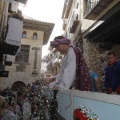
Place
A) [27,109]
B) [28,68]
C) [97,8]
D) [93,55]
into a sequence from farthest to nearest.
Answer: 1. [28,68]
2. [93,55]
3. [97,8]
4. [27,109]

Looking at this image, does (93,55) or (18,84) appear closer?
(93,55)

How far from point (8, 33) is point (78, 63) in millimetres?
7183

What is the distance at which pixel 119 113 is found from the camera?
4.55 feet

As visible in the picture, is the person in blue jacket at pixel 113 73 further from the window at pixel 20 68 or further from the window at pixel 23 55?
the window at pixel 23 55

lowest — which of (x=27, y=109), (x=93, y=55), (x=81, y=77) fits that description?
(x=27, y=109)

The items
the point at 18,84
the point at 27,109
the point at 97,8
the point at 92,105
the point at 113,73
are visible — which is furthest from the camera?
the point at 18,84

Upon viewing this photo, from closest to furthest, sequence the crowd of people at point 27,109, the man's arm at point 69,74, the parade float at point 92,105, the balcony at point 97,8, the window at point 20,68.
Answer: the parade float at point 92,105
the man's arm at point 69,74
the crowd of people at point 27,109
the balcony at point 97,8
the window at point 20,68

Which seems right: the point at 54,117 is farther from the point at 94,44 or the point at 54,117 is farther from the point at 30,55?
the point at 30,55

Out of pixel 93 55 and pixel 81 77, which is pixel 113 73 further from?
pixel 93 55

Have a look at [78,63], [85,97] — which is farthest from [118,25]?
[85,97]

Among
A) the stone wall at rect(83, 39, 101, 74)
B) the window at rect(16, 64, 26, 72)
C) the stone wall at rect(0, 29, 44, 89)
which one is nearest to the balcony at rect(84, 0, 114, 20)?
the stone wall at rect(83, 39, 101, 74)

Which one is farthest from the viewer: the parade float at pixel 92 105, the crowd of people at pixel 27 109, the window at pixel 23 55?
the window at pixel 23 55

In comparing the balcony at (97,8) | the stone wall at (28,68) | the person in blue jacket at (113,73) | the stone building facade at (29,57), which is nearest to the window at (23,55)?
the stone building facade at (29,57)

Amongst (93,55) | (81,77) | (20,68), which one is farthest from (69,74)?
(20,68)
